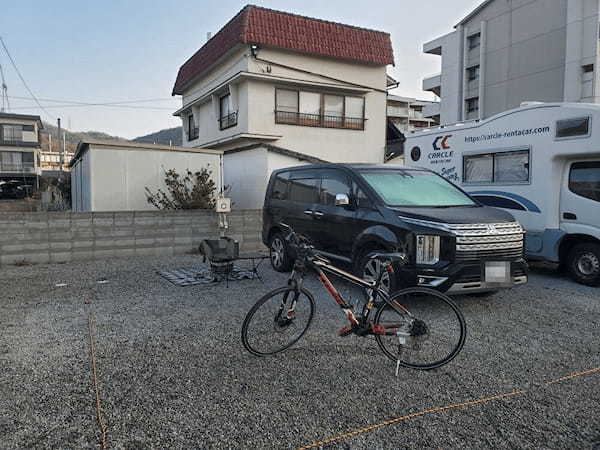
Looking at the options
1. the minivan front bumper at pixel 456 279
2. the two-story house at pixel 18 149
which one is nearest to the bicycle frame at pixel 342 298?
the minivan front bumper at pixel 456 279

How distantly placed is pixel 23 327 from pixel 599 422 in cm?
491

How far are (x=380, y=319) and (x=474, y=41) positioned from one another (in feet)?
106

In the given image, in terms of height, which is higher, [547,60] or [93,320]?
[547,60]

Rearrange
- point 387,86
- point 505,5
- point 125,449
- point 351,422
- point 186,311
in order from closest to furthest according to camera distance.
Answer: point 125,449
point 351,422
point 186,311
point 387,86
point 505,5

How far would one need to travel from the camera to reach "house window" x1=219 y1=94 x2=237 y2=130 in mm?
16078

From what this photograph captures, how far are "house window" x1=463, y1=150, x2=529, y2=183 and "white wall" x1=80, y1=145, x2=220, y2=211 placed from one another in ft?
19.9

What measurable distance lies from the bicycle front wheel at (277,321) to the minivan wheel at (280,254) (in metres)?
3.14

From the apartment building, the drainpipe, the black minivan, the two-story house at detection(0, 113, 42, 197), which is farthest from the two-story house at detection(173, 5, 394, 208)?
the two-story house at detection(0, 113, 42, 197)

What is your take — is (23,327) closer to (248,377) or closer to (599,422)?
(248,377)

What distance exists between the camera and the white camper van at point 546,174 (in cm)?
609

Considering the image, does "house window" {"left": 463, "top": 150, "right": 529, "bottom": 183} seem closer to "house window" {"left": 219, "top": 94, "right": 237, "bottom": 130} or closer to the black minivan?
the black minivan

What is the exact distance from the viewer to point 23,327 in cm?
424

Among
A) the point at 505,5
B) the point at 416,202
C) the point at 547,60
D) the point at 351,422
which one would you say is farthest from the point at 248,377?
the point at 505,5

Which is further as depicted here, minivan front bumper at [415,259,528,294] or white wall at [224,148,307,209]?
white wall at [224,148,307,209]
